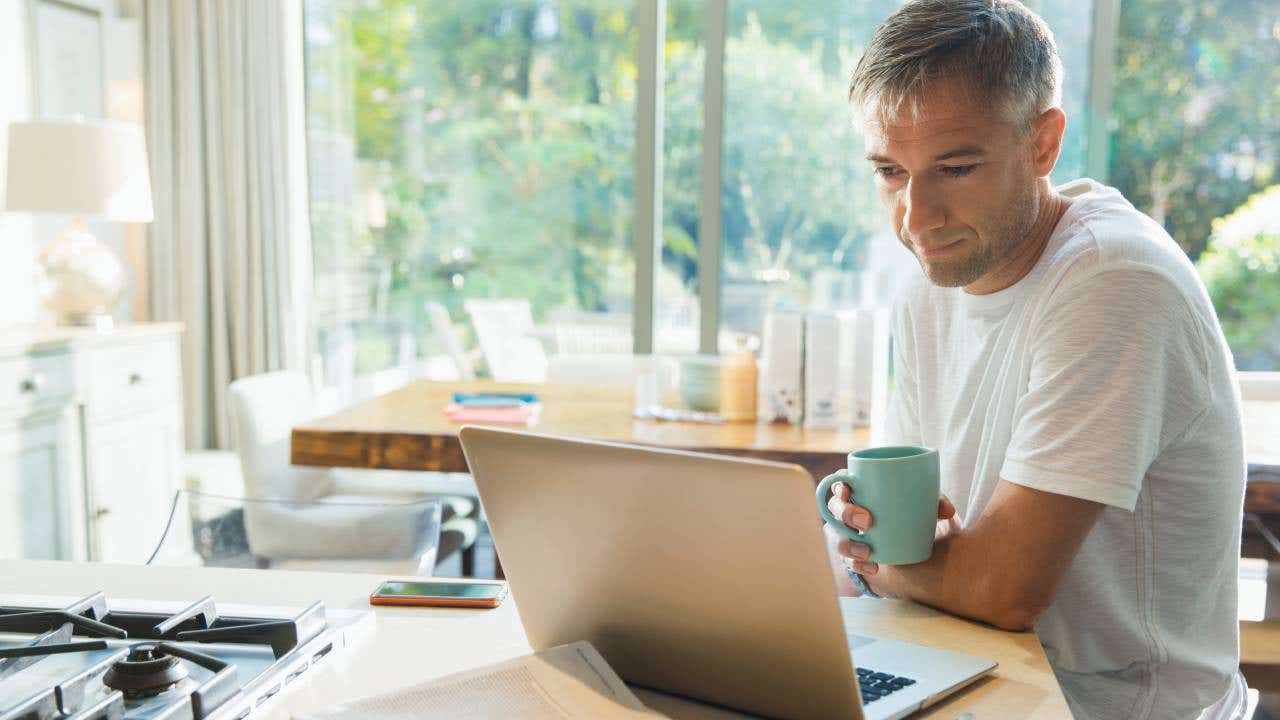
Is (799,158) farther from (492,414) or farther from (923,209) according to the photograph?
(923,209)

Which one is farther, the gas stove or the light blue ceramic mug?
the light blue ceramic mug

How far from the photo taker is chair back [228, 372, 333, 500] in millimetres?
2574

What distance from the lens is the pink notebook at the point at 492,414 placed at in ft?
8.16

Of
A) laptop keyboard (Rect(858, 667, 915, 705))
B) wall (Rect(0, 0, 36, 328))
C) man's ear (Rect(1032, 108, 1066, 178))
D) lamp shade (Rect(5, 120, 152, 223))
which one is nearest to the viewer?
laptop keyboard (Rect(858, 667, 915, 705))

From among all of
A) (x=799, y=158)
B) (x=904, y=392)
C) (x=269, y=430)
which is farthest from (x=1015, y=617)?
(x=799, y=158)

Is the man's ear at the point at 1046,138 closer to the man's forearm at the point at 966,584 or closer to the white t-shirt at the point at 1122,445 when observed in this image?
the white t-shirt at the point at 1122,445

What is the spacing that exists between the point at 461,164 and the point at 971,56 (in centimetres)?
372

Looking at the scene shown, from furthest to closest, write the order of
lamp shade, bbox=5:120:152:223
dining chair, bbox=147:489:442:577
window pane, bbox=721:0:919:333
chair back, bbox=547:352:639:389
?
1. window pane, bbox=721:0:919:333
2. chair back, bbox=547:352:639:389
3. lamp shade, bbox=5:120:152:223
4. dining chair, bbox=147:489:442:577

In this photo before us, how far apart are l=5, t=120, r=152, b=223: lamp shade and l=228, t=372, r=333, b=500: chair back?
40.2 inches

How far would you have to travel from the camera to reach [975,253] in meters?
1.20

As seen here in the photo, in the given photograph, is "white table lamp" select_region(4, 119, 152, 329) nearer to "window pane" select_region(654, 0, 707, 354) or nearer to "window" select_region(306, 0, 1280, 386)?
"window" select_region(306, 0, 1280, 386)

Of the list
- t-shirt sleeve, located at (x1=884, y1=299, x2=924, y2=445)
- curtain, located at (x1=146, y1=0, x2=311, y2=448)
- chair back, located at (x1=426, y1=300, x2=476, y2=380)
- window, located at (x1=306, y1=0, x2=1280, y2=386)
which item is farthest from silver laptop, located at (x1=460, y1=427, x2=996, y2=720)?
curtain, located at (x1=146, y1=0, x2=311, y2=448)

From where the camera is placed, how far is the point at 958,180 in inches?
46.3

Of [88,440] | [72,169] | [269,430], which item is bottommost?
[88,440]
